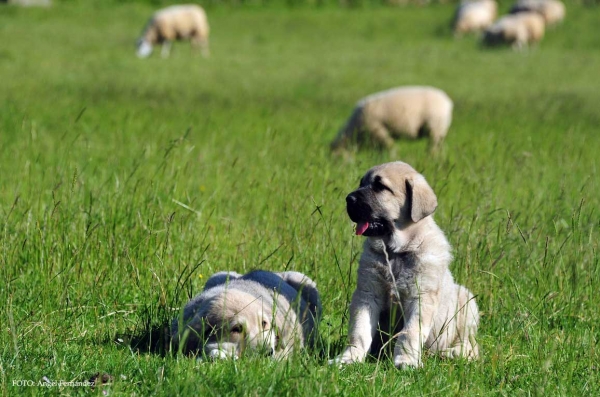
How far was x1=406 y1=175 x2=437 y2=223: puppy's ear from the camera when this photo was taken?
155 inches

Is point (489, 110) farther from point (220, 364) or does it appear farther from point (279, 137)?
point (220, 364)

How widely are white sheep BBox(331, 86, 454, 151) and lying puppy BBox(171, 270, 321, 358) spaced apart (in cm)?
568

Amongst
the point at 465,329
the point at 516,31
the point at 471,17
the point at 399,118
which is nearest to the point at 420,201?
the point at 465,329

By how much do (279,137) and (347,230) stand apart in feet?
11.5

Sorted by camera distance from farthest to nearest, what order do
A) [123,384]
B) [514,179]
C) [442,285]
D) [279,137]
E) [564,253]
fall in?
1. [279,137]
2. [514,179]
3. [564,253]
4. [442,285]
5. [123,384]

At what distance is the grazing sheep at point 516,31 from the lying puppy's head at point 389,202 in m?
21.7

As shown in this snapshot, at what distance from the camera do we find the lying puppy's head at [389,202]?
12.9ft

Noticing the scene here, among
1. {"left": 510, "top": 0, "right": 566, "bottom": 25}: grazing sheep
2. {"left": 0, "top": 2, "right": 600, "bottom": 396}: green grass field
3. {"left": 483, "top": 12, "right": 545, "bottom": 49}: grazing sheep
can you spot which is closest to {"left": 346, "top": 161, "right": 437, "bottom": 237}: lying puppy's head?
{"left": 0, "top": 2, "right": 600, "bottom": 396}: green grass field

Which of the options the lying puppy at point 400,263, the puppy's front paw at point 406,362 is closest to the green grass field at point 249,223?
the puppy's front paw at point 406,362

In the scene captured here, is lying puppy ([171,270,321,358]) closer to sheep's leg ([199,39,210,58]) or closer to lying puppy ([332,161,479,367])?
lying puppy ([332,161,479,367])

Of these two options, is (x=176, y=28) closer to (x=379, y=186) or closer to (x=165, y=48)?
(x=165, y=48)

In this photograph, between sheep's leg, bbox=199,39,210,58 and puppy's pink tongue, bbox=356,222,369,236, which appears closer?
puppy's pink tongue, bbox=356,222,369,236

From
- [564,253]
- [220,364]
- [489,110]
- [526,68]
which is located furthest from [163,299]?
[526,68]

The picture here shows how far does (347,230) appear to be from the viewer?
18.0 ft
